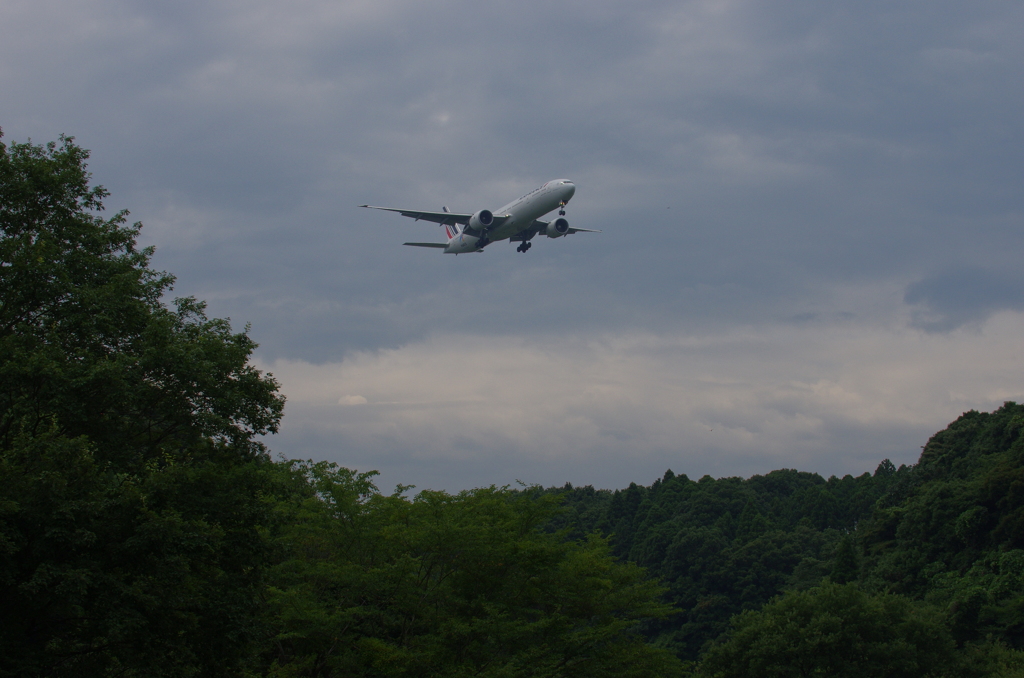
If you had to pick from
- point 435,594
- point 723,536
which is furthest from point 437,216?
A: point 723,536

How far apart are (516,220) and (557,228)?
9.25ft

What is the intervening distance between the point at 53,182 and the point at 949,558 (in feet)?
211

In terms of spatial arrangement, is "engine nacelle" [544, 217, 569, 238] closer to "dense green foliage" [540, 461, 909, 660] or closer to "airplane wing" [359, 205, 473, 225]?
"airplane wing" [359, 205, 473, 225]

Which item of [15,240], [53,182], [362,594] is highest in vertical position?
[53,182]

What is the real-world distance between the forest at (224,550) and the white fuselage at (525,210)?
23.0 m

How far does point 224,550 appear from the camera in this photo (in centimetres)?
1808

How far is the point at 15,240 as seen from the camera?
17.6 meters

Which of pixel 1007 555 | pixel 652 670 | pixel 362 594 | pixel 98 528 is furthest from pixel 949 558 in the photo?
pixel 98 528

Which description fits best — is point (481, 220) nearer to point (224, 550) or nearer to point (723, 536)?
point (224, 550)

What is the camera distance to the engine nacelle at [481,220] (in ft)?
174

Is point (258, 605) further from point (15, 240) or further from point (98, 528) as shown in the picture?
point (15, 240)

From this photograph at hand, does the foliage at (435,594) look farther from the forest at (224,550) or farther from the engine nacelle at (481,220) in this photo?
the engine nacelle at (481,220)

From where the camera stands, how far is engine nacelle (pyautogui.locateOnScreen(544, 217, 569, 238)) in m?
54.4

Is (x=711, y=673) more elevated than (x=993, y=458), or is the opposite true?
(x=993, y=458)
